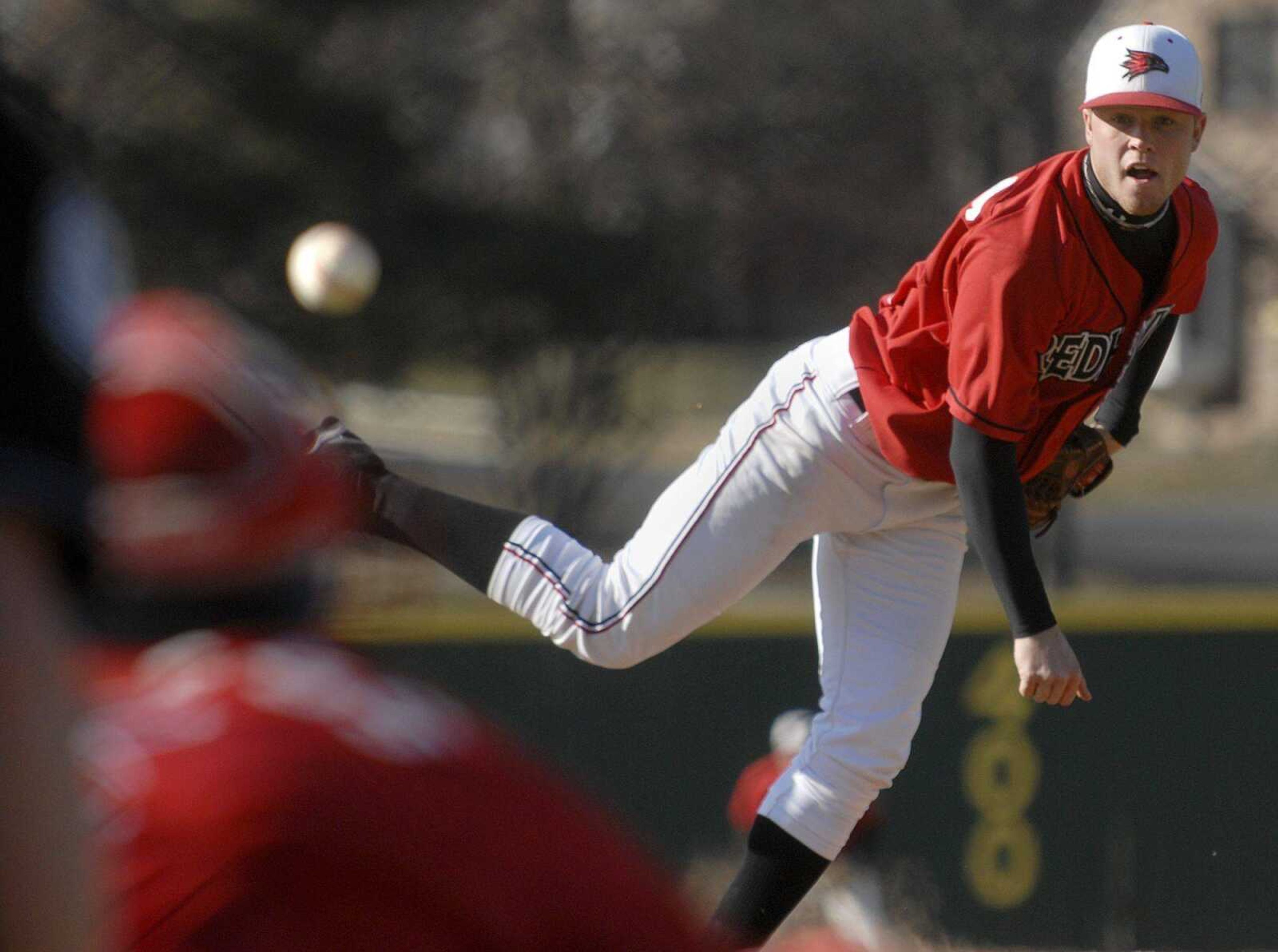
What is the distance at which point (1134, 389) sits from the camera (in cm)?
349

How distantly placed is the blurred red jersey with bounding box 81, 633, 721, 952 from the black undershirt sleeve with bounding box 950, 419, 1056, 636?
1.96 m

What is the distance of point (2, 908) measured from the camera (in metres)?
0.94

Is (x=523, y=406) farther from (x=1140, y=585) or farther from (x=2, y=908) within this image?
(x=2, y=908)

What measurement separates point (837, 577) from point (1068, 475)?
18.9 inches

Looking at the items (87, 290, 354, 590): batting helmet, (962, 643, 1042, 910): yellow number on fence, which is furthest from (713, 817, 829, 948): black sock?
(962, 643, 1042, 910): yellow number on fence

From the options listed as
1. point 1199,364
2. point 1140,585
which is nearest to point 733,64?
point 1199,364

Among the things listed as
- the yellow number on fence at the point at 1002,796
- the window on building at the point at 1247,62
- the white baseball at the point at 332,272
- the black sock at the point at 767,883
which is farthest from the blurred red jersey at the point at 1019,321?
the window on building at the point at 1247,62

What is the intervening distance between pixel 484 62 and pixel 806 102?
1.83 metres

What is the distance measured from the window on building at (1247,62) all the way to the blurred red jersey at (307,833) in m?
13.4

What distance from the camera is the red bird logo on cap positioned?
120 inches

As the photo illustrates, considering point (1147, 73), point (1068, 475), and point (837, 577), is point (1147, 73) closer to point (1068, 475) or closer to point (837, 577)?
point (1068, 475)

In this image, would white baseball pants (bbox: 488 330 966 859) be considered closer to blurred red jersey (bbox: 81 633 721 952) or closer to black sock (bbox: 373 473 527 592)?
black sock (bbox: 373 473 527 592)

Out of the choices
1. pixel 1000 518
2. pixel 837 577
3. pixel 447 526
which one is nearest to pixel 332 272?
pixel 447 526

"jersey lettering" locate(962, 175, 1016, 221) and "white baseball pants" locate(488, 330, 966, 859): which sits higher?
"jersey lettering" locate(962, 175, 1016, 221)
